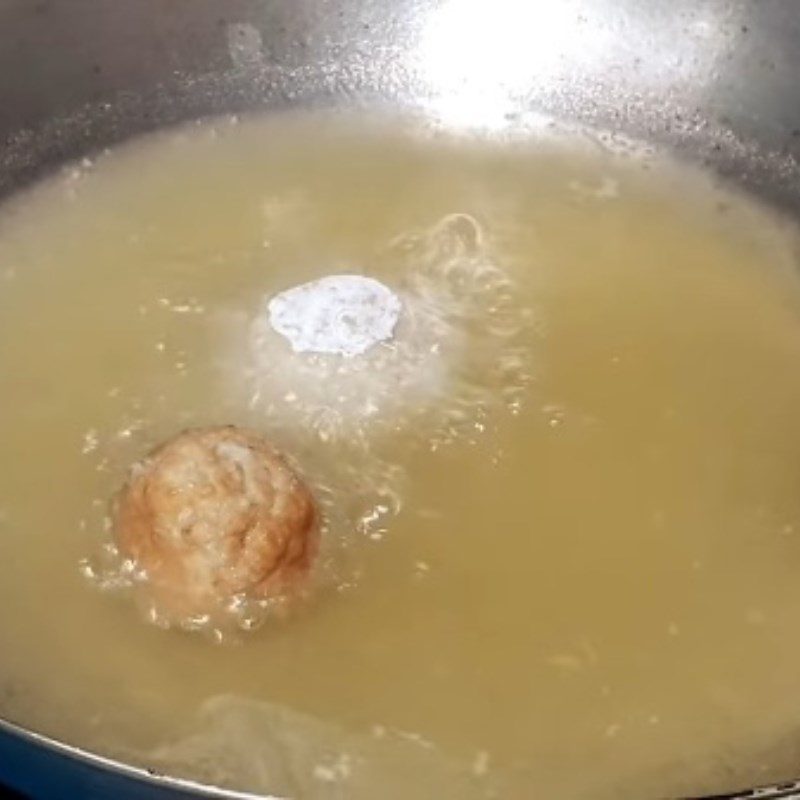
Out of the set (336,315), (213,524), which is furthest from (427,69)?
(213,524)

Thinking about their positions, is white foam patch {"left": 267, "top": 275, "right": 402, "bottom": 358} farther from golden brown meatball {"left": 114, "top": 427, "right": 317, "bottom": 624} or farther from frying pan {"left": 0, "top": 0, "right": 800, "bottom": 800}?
frying pan {"left": 0, "top": 0, "right": 800, "bottom": 800}

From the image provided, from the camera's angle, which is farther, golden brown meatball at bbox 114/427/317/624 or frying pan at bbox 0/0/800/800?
frying pan at bbox 0/0/800/800

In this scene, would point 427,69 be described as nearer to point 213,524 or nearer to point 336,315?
point 336,315

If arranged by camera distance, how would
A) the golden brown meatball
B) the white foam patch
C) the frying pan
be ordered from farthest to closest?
the frying pan, the white foam patch, the golden brown meatball

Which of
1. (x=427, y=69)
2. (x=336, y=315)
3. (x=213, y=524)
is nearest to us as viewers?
(x=213, y=524)

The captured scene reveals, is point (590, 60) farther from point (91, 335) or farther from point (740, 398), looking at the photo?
point (91, 335)

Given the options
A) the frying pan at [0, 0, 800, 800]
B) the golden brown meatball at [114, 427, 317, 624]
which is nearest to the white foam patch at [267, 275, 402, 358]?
the golden brown meatball at [114, 427, 317, 624]

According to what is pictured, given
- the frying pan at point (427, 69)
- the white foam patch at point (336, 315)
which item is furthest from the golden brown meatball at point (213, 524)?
the frying pan at point (427, 69)
